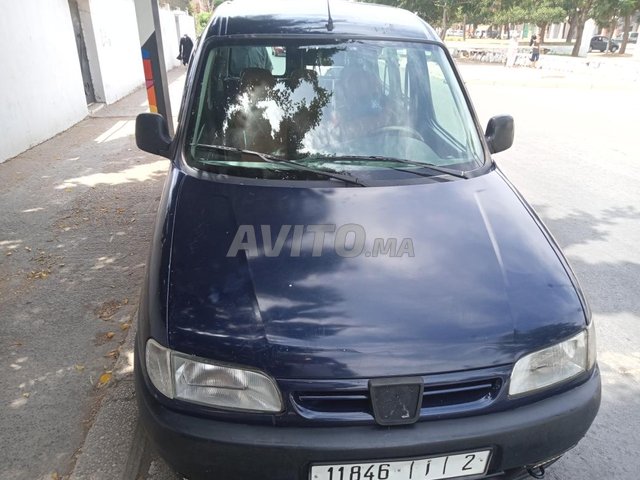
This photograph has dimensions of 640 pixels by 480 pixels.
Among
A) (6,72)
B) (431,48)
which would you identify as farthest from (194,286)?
(6,72)

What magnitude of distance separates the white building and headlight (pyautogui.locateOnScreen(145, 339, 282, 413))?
23.3 ft

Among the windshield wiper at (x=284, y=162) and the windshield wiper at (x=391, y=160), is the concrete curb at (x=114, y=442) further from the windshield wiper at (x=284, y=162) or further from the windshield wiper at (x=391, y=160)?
the windshield wiper at (x=391, y=160)

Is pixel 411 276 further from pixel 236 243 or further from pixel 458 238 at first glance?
pixel 236 243

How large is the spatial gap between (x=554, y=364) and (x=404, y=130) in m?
1.52

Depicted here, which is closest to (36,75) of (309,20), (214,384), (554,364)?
(309,20)

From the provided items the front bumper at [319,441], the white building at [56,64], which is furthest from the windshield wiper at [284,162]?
the white building at [56,64]

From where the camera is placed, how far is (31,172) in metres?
6.99

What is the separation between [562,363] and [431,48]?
2076mm

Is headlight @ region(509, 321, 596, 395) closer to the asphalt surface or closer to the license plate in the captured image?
the license plate

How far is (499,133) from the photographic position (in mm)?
3195

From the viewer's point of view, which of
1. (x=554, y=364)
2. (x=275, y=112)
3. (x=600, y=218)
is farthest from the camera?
(x=600, y=218)

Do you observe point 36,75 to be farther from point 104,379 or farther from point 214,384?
point 214,384

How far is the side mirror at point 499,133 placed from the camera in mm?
3184

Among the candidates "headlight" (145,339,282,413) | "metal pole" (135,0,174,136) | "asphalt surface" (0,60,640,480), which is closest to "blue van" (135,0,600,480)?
"headlight" (145,339,282,413)
